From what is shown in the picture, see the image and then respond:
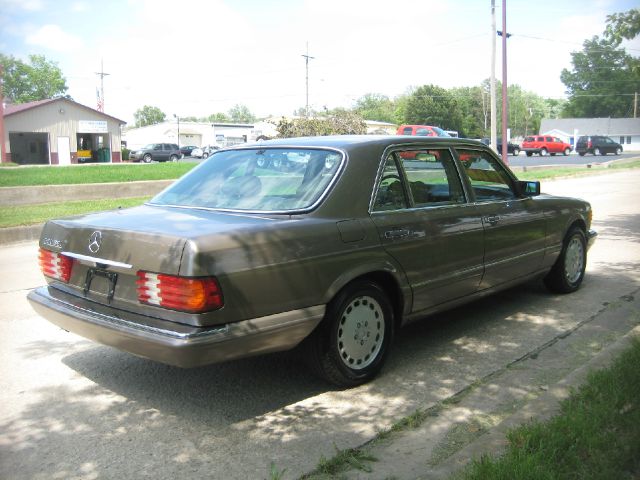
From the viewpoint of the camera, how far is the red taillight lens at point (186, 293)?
10.9 ft

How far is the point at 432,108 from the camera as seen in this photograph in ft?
318

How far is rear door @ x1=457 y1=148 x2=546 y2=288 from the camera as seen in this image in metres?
5.18

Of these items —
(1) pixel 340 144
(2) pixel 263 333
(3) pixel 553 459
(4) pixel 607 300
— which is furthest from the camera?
(4) pixel 607 300

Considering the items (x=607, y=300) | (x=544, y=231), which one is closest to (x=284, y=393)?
(x=544, y=231)

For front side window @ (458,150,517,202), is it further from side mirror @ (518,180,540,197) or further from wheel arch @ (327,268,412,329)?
wheel arch @ (327,268,412,329)

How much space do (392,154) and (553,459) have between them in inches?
93.2

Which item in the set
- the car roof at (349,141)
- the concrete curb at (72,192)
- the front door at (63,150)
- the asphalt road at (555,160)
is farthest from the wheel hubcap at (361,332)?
the front door at (63,150)

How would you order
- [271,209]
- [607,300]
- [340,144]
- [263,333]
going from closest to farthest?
[263,333], [271,209], [340,144], [607,300]

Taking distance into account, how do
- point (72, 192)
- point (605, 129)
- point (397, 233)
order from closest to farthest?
point (397, 233) < point (72, 192) < point (605, 129)

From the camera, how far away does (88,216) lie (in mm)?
4273

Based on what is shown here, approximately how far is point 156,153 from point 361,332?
55.3m

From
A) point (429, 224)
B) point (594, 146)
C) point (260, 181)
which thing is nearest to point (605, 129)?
point (594, 146)

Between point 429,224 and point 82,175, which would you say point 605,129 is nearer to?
point 82,175

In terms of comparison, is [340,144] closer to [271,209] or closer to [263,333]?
[271,209]
